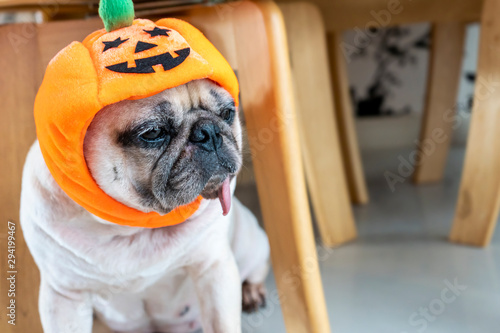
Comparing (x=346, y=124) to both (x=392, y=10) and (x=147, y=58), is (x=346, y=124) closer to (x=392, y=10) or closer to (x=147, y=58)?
(x=392, y=10)

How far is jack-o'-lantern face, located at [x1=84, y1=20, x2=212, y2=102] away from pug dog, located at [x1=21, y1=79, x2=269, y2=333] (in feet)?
0.08

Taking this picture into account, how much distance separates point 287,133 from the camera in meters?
0.61

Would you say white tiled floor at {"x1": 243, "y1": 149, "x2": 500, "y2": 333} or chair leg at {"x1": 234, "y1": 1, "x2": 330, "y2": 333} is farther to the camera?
white tiled floor at {"x1": 243, "y1": 149, "x2": 500, "y2": 333}

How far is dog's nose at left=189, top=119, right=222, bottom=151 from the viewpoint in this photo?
1.63 ft

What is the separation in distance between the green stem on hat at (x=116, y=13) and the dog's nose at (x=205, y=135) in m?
0.12

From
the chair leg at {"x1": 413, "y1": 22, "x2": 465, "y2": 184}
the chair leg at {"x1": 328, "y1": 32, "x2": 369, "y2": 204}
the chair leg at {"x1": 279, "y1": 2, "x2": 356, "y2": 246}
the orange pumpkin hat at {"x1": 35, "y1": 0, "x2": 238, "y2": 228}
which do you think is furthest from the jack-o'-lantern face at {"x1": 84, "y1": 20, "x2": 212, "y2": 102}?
the chair leg at {"x1": 413, "y1": 22, "x2": 465, "y2": 184}

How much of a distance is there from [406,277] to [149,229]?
1.91 ft

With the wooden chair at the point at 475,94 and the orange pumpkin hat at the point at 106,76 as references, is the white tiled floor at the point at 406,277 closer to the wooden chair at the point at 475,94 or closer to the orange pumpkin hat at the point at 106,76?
the wooden chair at the point at 475,94

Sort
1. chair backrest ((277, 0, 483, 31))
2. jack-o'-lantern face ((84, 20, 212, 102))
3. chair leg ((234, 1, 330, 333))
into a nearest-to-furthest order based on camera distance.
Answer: jack-o'-lantern face ((84, 20, 212, 102)), chair leg ((234, 1, 330, 333)), chair backrest ((277, 0, 483, 31))

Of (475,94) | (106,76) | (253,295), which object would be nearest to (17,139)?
(106,76)

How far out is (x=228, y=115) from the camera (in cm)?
54

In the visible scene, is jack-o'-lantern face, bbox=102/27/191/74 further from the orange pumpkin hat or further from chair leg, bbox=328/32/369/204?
chair leg, bbox=328/32/369/204

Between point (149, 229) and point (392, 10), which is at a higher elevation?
point (392, 10)

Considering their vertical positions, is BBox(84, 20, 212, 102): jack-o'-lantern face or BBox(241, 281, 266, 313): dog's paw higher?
BBox(84, 20, 212, 102): jack-o'-lantern face
